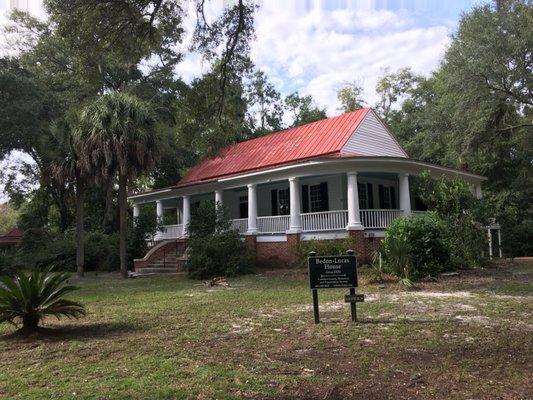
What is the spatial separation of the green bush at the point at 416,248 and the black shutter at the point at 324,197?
7.70 meters

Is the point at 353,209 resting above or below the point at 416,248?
above

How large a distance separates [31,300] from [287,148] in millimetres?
17089

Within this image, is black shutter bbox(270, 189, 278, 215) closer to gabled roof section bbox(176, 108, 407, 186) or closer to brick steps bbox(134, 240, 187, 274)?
gabled roof section bbox(176, 108, 407, 186)

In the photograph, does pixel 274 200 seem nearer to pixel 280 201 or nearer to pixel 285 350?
pixel 280 201

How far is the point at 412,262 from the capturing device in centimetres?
1420

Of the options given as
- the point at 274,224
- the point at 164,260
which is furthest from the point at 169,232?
the point at 274,224

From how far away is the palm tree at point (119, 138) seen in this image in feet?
63.3

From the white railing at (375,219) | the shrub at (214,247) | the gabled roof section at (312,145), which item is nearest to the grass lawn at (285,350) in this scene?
the shrub at (214,247)

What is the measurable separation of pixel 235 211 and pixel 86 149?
955 cm

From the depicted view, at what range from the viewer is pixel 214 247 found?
739 inches

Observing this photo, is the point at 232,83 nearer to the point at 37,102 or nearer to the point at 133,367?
the point at 133,367

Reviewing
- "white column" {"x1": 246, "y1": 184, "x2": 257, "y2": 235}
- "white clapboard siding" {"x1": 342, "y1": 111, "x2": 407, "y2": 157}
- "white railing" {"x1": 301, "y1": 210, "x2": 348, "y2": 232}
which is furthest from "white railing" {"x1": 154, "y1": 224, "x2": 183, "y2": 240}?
"white clapboard siding" {"x1": 342, "y1": 111, "x2": 407, "y2": 157}

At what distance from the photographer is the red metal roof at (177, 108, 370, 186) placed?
72.2 feet

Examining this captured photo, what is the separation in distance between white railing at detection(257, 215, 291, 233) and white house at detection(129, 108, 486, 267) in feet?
0.14
